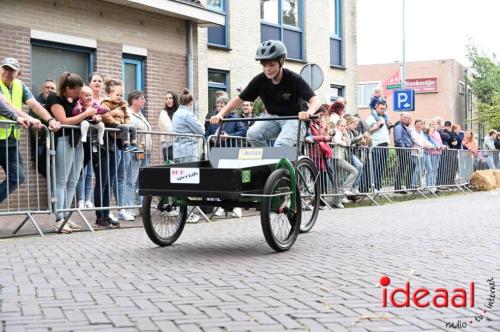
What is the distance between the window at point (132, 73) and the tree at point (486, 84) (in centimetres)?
3961

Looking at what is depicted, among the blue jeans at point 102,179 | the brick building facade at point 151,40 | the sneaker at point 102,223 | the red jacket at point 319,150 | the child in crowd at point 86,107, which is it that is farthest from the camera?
the brick building facade at point 151,40

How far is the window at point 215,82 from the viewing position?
1839 centimetres

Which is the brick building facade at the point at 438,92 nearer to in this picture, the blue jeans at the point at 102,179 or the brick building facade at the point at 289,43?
the brick building facade at the point at 289,43

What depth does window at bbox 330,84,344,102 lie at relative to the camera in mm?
23883

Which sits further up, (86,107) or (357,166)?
(86,107)

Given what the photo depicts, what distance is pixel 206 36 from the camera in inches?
703

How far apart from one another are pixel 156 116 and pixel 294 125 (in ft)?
25.8

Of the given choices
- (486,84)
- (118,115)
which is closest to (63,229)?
(118,115)

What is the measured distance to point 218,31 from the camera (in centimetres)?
1881

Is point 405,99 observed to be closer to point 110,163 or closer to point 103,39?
point 103,39

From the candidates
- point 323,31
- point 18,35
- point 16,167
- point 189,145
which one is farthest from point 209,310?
point 323,31

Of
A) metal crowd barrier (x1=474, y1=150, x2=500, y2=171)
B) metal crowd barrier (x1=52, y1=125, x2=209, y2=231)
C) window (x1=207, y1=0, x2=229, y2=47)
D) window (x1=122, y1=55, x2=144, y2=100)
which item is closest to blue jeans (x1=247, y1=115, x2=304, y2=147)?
metal crowd barrier (x1=52, y1=125, x2=209, y2=231)

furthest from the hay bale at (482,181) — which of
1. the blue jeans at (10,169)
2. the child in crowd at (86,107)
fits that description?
the blue jeans at (10,169)

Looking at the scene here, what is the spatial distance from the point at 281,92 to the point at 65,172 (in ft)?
9.43
